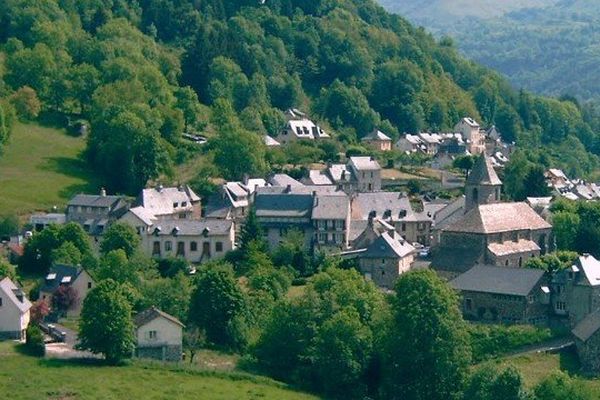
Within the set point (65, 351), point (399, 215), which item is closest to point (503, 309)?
point (399, 215)

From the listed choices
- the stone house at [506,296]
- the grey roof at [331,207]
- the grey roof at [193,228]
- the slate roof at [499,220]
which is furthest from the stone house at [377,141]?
the stone house at [506,296]

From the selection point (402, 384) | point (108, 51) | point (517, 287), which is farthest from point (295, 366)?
point (108, 51)

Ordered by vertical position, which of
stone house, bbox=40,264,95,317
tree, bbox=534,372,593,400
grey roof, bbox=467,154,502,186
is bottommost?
tree, bbox=534,372,593,400

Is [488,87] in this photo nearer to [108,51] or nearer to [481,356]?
[108,51]

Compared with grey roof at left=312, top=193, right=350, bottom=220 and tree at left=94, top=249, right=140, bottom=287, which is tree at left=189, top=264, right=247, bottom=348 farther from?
grey roof at left=312, top=193, right=350, bottom=220

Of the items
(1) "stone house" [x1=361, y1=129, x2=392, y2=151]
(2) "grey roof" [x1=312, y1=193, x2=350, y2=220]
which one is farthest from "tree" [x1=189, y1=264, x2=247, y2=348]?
(1) "stone house" [x1=361, y1=129, x2=392, y2=151]

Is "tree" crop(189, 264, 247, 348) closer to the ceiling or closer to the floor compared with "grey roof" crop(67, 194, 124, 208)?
closer to the floor

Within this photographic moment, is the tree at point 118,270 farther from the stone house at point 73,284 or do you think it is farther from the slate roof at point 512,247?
the slate roof at point 512,247

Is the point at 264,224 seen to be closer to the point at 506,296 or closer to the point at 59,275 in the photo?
the point at 59,275
